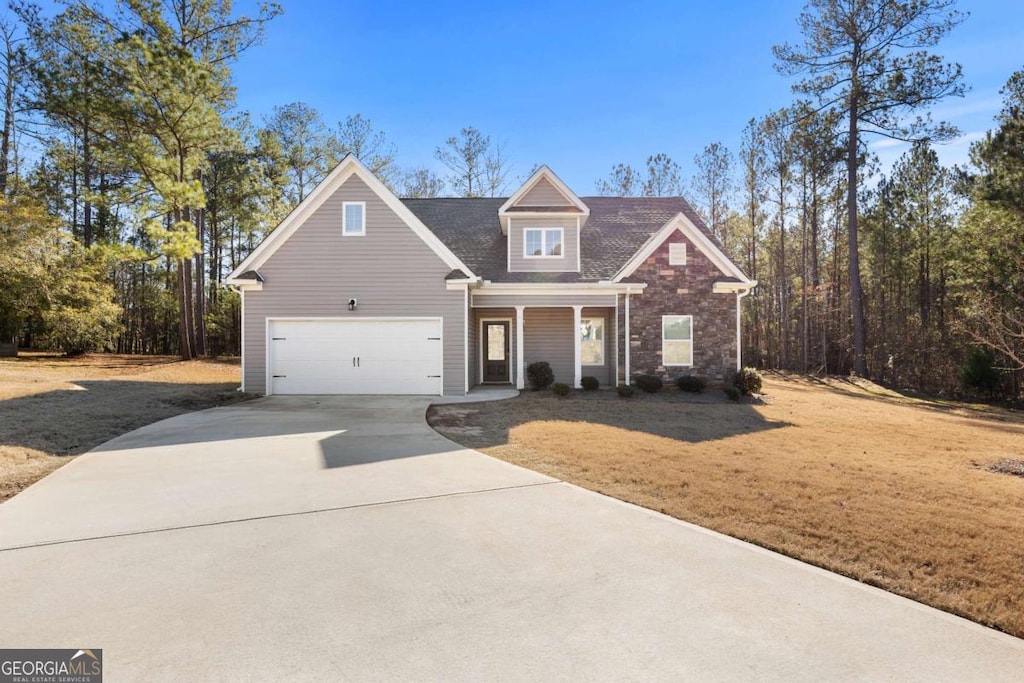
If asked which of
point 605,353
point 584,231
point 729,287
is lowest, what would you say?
point 605,353

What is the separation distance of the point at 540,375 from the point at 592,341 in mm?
2766

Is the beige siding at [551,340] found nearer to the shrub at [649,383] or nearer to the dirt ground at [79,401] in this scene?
the shrub at [649,383]

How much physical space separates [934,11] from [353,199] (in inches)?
919

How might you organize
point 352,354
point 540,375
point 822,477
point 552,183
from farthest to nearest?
point 552,183, point 540,375, point 352,354, point 822,477

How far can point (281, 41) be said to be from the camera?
21.4m

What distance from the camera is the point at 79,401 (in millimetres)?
10656

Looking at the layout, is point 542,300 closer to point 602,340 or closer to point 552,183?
point 602,340

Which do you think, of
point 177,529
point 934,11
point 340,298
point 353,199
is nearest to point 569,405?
point 340,298

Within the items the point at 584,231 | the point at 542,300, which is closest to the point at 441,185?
the point at 584,231

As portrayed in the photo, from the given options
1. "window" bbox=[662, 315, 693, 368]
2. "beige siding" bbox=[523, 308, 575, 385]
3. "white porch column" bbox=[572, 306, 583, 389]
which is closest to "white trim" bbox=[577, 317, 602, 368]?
"beige siding" bbox=[523, 308, 575, 385]

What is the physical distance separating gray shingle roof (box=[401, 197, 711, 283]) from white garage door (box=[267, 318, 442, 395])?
11.4ft

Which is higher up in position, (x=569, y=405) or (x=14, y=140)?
(x=14, y=140)

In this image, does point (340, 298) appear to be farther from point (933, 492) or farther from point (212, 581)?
point (933, 492)

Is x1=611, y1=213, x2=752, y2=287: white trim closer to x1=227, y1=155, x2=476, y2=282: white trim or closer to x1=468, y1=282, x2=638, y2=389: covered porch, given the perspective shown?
x1=468, y1=282, x2=638, y2=389: covered porch
